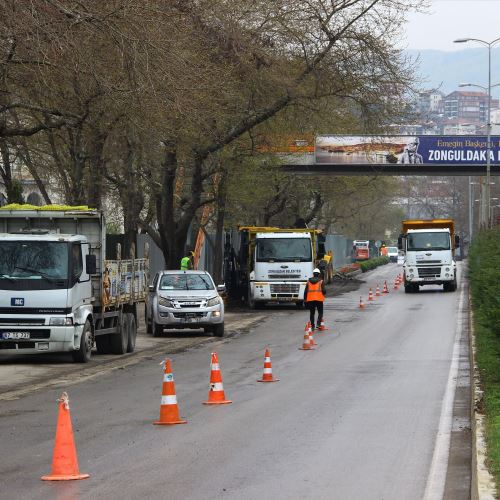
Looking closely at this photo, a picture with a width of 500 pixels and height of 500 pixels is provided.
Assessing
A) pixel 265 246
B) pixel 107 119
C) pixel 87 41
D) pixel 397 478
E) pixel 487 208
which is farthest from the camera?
pixel 487 208

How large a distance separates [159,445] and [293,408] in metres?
3.64

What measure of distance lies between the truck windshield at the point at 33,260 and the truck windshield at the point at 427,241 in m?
35.7

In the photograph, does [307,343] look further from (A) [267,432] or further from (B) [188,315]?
(A) [267,432]

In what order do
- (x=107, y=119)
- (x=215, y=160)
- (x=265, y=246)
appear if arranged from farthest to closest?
(x=265, y=246), (x=215, y=160), (x=107, y=119)

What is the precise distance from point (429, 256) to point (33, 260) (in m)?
35.6

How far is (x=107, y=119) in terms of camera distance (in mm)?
26797

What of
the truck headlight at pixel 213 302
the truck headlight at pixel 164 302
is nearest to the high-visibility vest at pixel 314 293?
the truck headlight at pixel 213 302

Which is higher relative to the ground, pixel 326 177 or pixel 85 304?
pixel 326 177

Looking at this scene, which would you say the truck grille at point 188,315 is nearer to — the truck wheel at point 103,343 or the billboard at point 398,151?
the truck wheel at point 103,343

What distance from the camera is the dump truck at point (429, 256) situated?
5647cm

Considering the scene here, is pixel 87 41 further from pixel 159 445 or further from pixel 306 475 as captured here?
pixel 306 475

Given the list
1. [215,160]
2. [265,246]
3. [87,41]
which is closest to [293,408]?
[87,41]

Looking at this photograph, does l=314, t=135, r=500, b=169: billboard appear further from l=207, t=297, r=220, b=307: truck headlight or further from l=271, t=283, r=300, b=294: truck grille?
l=207, t=297, r=220, b=307: truck headlight

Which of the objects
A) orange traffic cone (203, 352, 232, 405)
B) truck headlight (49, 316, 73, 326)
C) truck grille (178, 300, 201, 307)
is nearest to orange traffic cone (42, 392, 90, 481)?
orange traffic cone (203, 352, 232, 405)
